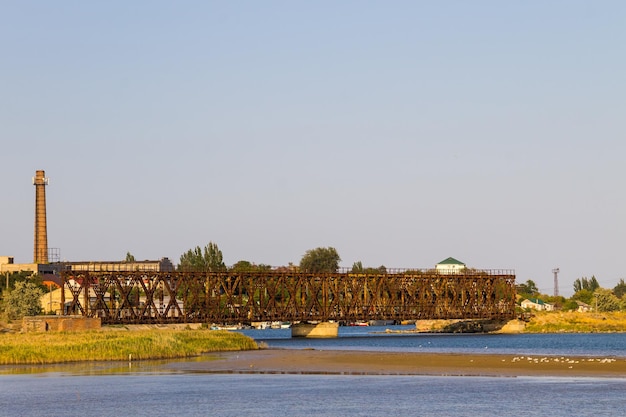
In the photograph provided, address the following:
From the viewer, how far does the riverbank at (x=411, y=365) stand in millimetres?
81312

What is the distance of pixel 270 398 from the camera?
65.2 meters

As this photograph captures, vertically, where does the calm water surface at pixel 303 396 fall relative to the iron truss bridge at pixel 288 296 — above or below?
below

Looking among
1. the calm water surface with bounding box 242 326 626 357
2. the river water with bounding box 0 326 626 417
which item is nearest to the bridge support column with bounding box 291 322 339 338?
the calm water surface with bounding box 242 326 626 357

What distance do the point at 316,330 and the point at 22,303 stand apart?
1728 inches

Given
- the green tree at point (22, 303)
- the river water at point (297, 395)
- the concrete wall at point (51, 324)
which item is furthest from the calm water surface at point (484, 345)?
the green tree at point (22, 303)

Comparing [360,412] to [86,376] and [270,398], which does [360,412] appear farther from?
[86,376]

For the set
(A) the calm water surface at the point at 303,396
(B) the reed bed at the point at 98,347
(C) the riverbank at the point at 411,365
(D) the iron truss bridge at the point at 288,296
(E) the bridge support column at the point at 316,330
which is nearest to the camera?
(A) the calm water surface at the point at 303,396

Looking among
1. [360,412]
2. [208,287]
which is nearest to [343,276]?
[208,287]

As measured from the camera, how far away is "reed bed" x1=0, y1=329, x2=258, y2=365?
9188 cm

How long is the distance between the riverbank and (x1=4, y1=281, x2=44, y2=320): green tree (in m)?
69.5

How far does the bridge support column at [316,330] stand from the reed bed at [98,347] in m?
63.0

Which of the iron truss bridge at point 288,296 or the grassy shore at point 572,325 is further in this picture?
the grassy shore at point 572,325

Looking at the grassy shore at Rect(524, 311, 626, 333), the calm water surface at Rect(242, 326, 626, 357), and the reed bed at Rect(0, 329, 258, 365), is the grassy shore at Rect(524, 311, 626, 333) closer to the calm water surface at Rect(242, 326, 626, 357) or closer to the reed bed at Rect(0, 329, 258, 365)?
the calm water surface at Rect(242, 326, 626, 357)

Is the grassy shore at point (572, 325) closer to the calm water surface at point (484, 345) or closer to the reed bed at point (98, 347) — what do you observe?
the calm water surface at point (484, 345)
